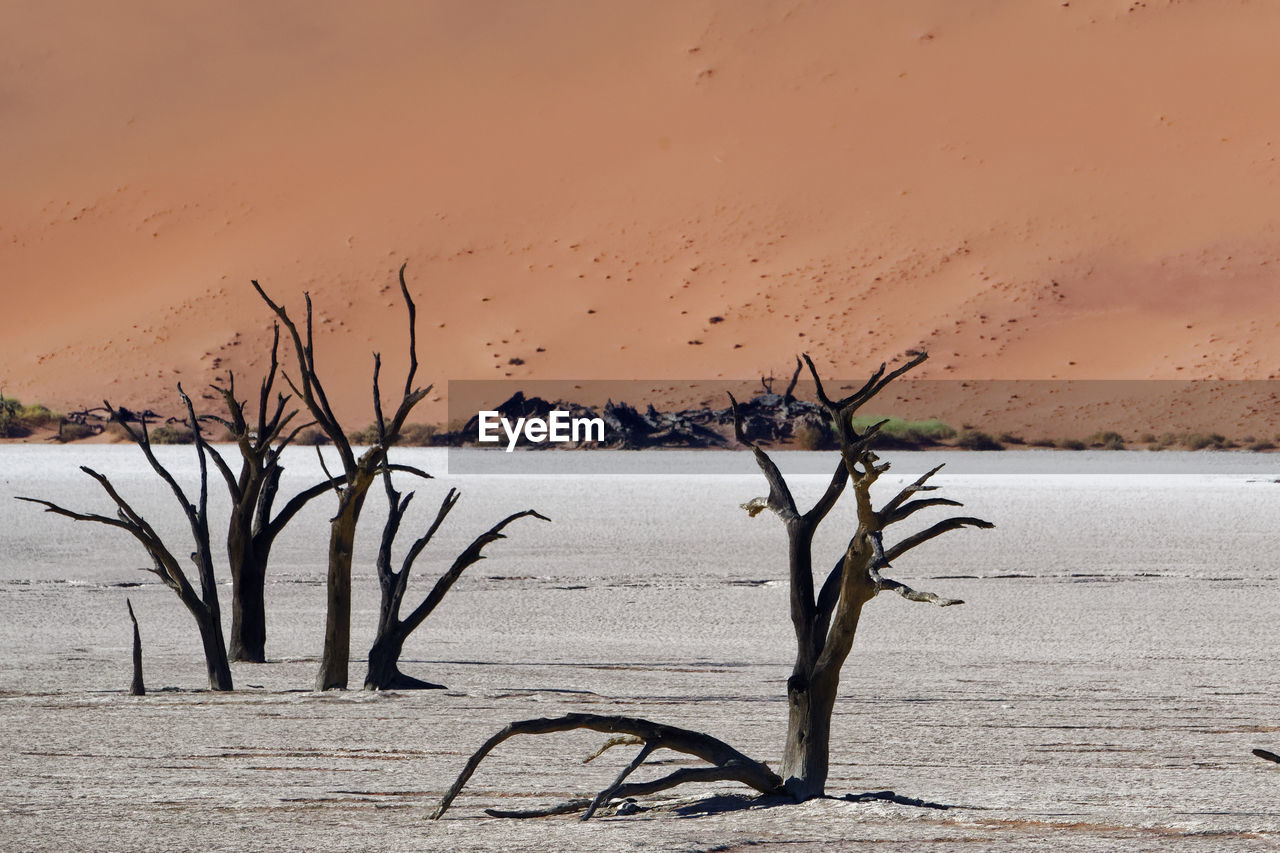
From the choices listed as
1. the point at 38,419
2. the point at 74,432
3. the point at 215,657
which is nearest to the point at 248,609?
the point at 215,657

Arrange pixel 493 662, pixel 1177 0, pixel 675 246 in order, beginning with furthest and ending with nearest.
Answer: pixel 1177 0
pixel 675 246
pixel 493 662

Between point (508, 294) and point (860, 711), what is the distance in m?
43.9

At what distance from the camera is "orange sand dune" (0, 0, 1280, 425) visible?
150ft

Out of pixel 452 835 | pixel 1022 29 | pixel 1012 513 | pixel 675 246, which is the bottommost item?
pixel 452 835

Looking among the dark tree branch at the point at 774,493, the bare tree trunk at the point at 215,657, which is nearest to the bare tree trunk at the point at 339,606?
the bare tree trunk at the point at 215,657

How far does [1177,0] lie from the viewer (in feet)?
180

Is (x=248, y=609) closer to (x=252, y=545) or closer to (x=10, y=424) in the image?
(x=252, y=545)

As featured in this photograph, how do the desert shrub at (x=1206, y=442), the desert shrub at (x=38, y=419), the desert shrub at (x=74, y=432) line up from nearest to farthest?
the desert shrub at (x=74, y=432)
the desert shrub at (x=1206, y=442)
the desert shrub at (x=38, y=419)

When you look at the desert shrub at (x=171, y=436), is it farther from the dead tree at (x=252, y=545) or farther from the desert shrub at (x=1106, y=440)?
the dead tree at (x=252, y=545)

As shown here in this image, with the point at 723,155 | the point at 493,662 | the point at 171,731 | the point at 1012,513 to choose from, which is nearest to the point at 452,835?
the point at 171,731

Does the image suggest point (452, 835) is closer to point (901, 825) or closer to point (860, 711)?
point (901, 825)

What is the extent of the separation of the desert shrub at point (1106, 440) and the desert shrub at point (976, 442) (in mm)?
2174

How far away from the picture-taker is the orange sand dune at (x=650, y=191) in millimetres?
A: 45625

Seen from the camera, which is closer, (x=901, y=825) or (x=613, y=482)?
(x=901, y=825)
